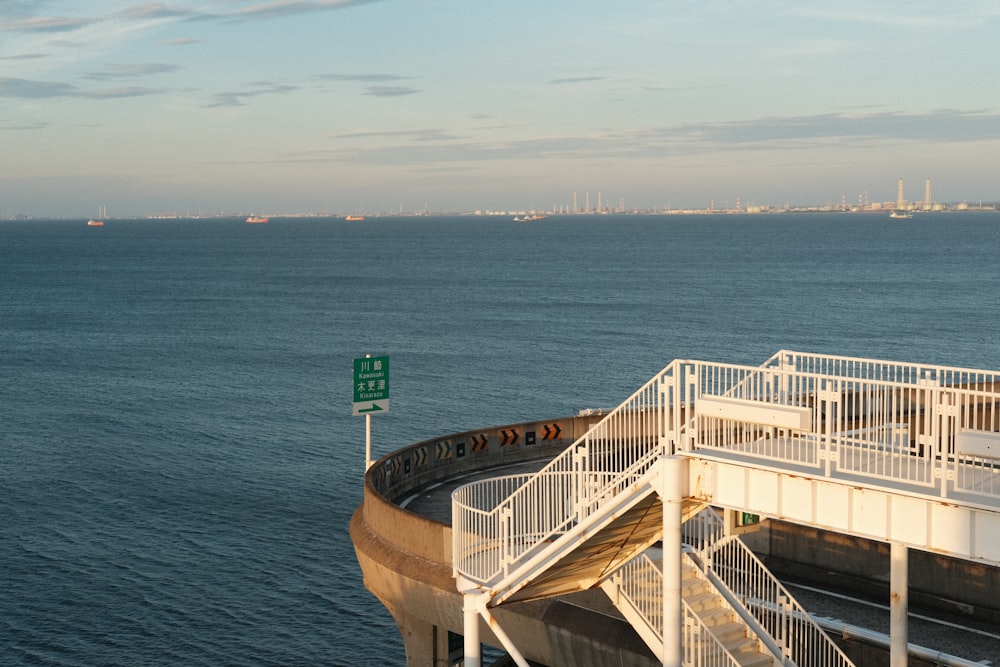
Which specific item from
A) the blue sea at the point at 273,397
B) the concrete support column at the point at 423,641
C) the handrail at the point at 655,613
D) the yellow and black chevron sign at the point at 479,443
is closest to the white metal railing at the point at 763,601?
the handrail at the point at 655,613

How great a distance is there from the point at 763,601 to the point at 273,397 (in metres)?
51.6

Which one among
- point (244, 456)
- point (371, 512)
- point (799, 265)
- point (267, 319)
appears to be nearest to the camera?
point (371, 512)

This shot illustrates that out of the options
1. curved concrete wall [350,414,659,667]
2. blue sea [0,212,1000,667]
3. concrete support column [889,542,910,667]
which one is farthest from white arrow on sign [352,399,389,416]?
concrete support column [889,542,910,667]

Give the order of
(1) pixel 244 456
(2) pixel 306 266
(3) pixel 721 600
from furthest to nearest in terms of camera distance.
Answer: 1. (2) pixel 306 266
2. (1) pixel 244 456
3. (3) pixel 721 600

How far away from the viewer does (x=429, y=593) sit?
20109mm

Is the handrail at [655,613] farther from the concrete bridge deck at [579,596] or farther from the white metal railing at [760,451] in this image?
the concrete bridge deck at [579,596]

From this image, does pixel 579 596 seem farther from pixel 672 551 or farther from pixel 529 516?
pixel 672 551

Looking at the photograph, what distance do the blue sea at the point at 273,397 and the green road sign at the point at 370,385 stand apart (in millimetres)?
8395

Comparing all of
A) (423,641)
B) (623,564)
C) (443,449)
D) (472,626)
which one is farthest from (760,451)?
(443,449)

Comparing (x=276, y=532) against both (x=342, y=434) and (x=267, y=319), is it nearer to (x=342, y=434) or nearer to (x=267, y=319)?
(x=342, y=434)

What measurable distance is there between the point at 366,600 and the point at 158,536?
30.9ft

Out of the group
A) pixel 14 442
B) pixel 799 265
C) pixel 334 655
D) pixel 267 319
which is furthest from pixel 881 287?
pixel 334 655

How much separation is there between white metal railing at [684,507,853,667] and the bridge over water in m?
0.03

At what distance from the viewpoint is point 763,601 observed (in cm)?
1683
